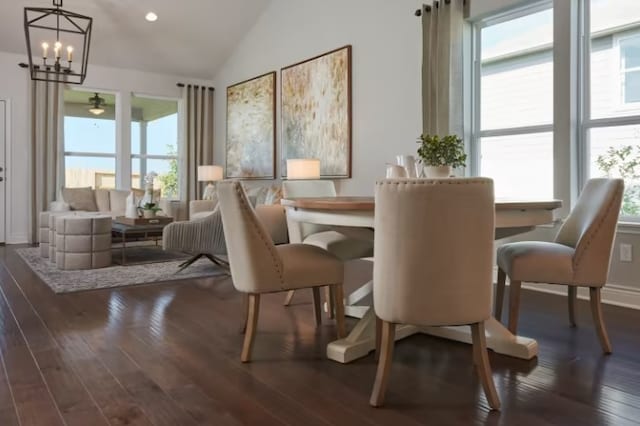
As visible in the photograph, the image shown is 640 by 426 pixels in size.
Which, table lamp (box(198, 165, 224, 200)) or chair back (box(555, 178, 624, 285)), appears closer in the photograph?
chair back (box(555, 178, 624, 285))

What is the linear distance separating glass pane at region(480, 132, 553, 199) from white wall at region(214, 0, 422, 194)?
79 centimetres

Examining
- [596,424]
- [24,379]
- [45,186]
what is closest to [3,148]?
[45,186]

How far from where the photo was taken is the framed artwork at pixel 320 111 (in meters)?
5.74

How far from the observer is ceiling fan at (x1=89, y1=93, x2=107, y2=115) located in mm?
7641

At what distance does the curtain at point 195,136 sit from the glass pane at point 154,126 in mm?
318

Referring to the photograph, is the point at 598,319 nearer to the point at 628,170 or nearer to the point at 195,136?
the point at 628,170

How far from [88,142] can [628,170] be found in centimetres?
724

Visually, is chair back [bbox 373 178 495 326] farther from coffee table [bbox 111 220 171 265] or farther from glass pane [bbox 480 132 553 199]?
coffee table [bbox 111 220 171 265]

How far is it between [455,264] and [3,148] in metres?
7.23

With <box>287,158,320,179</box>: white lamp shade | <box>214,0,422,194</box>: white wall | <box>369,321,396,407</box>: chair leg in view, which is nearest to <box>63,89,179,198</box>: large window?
<box>214,0,422,194</box>: white wall

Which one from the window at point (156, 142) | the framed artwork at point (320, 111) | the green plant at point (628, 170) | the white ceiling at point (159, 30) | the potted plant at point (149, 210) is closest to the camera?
the green plant at point (628, 170)

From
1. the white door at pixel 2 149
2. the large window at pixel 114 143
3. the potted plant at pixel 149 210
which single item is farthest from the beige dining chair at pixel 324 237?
the white door at pixel 2 149

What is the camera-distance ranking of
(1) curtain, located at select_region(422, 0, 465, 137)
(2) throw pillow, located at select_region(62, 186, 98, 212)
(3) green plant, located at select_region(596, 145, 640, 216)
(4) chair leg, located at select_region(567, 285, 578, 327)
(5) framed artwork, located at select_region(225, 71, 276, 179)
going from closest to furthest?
(4) chair leg, located at select_region(567, 285, 578, 327) → (3) green plant, located at select_region(596, 145, 640, 216) → (1) curtain, located at select_region(422, 0, 465, 137) → (2) throw pillow, located at select_region(62, 186, 98, 212) → (5) framed artwork, located at select_region(225, 71, 276, 179)

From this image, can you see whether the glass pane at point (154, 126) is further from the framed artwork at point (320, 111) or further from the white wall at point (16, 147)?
the framed artwork at point (320, 111)
